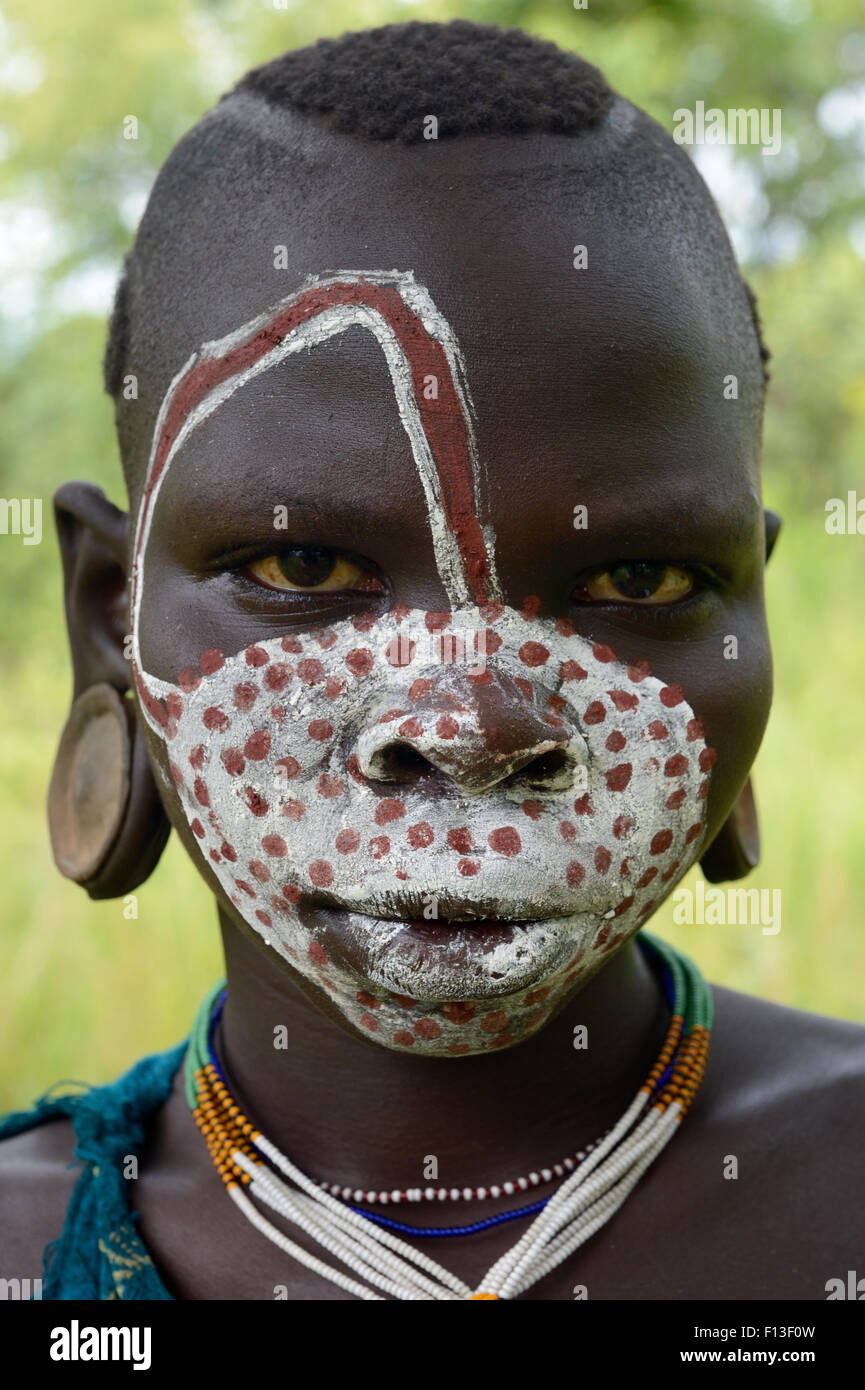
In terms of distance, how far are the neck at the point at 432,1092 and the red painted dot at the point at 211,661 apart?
1.56ft

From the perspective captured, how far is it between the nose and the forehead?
0.25 meters

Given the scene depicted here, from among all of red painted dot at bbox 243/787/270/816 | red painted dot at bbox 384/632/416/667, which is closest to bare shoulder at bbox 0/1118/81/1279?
red painted dot at bbox 243/787/270/816

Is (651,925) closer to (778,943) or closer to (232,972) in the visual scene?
(778,943)

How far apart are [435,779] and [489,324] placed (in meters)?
0.57

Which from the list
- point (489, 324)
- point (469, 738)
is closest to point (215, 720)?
point (469, 738)

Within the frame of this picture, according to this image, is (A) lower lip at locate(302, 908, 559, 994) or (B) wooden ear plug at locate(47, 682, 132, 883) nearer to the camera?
(A) lower lip at locate(302, 908, 559, 994)

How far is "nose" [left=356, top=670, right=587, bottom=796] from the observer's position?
62.6 inches

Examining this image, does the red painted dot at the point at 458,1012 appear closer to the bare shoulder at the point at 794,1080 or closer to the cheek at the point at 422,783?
the cheek at the point at 422,783

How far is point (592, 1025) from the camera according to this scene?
2.13m

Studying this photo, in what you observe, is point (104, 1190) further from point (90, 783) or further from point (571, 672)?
point (571, 672)

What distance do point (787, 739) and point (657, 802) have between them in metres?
3.84

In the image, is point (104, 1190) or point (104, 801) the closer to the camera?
point (104, 1190)

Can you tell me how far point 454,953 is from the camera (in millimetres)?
1635

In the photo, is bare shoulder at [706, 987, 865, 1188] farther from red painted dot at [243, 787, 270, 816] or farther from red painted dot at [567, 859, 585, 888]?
red painted dot at [243, 787, 270, 816]
